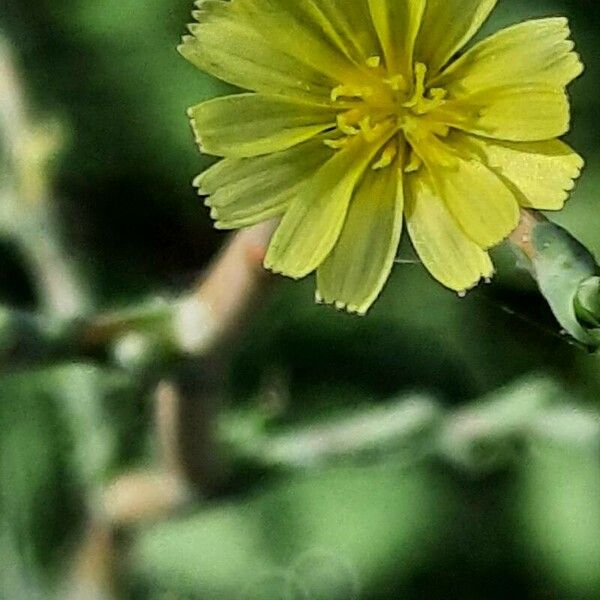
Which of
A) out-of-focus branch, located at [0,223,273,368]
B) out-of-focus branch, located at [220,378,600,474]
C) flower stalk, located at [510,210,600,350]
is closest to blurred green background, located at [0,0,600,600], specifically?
out-of-focus branch, located at [220,378,600,474]

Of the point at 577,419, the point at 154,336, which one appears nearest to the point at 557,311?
the point at 154,336

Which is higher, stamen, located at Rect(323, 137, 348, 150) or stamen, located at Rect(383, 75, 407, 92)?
stamen, located at Rect(383, 75, 407, 92)

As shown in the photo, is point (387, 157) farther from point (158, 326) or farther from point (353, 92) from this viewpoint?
point (158, 326)

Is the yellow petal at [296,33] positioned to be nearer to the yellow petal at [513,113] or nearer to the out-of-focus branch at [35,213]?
the yellow petal at [513,113]

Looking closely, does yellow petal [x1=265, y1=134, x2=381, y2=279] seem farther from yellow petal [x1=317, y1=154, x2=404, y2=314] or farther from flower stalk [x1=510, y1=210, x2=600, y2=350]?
flower stalk [x1=510, y1=210, x2=600, y2=350]

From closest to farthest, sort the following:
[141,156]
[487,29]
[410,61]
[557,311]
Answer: [557,311] < [410,61] < [487,29] < [141,156]

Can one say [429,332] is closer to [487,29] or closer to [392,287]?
[392,287]
